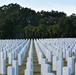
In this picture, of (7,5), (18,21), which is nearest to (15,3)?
(7,5)

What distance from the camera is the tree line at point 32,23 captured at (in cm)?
6047

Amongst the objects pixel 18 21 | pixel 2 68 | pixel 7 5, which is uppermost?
pixel 7 5

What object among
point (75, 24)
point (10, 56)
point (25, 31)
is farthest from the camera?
point (25, 31)

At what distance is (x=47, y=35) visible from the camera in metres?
63.6

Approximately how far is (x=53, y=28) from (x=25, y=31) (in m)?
7.86

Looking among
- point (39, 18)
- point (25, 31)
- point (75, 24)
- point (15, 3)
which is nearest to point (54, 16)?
point (39, 18)

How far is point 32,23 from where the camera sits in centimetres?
7962

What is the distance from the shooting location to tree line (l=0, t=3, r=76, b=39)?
198ft

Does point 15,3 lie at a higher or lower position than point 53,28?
higher

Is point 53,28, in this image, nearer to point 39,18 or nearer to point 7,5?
point 39,18

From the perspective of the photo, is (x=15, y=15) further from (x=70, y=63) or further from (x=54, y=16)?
(x=70, y=63)

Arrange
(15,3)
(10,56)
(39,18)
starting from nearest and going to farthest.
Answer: (10,56), (39,18), (15,3)

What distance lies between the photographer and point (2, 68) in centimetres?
762

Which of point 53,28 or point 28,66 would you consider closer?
point 28,66
